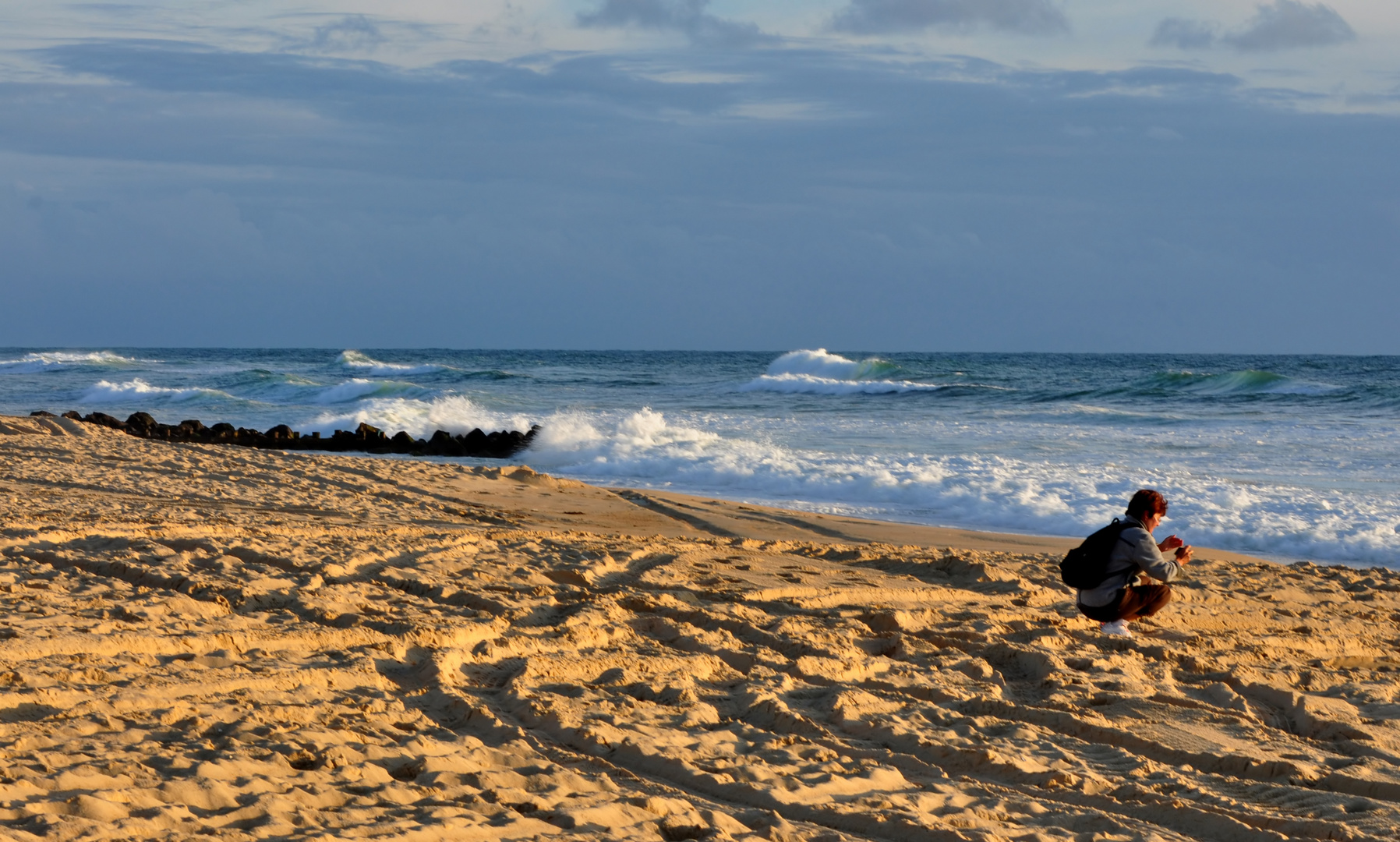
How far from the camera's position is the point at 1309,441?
Answer: 17562 mm

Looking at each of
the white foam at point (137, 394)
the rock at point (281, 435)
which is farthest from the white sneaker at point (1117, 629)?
the white foam at point (137, 394)

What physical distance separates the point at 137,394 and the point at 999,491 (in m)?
28.7

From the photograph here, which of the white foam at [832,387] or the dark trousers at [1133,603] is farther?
the white foam at [832,387]

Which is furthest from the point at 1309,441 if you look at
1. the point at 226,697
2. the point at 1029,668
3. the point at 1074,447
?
the point at 226,697

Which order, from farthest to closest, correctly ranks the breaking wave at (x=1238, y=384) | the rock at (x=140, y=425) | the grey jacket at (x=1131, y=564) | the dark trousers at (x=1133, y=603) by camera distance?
the breaking wave at (x=1238, y=384) < the rock at (x=140, y=425) < the dark trousers at (x=1133, y=603) < the grey jacket at (x=1131, y=564)

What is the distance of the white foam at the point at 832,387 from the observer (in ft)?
116

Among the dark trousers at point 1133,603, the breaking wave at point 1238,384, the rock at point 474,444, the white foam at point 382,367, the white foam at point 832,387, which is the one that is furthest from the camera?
the white foam at point 382,367

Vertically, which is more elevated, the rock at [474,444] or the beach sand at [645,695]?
the beach sand at [645,695]

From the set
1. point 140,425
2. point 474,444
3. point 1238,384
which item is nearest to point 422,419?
point 474,444

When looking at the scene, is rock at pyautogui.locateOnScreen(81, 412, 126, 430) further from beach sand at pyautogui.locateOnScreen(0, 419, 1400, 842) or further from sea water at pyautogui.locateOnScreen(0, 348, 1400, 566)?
beach sand at pyautogui.locateOnScreen(0, 419, 1400, 842)

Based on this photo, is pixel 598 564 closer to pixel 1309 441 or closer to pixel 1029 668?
pixel 1029 668

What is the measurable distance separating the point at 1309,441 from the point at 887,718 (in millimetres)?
16201

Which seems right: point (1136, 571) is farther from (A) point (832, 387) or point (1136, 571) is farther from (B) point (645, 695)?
(A) point (832, 387)

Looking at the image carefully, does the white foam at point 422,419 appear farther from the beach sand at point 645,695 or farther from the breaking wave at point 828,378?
the beach sand at point 645,695
